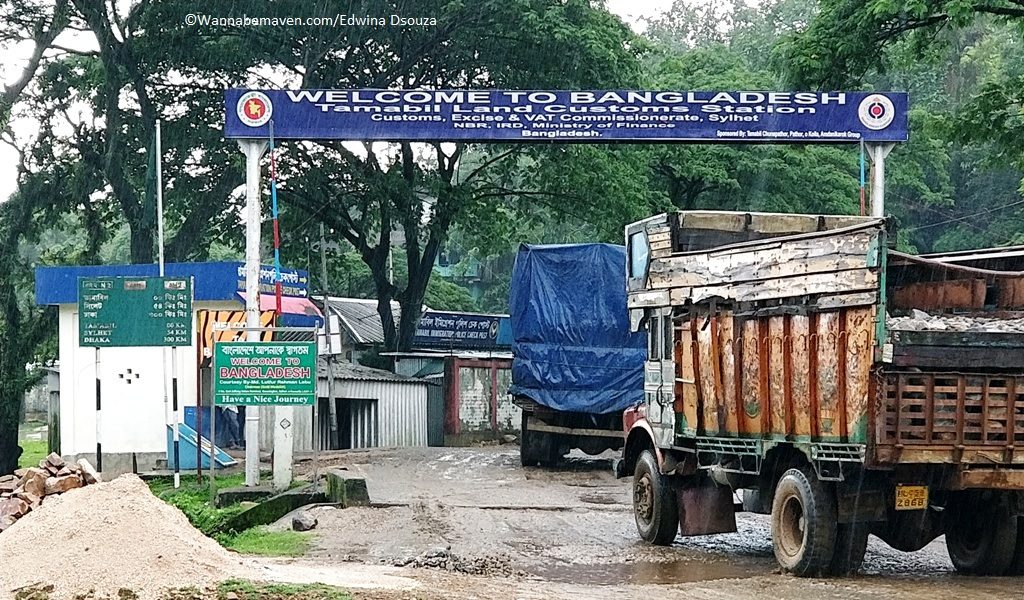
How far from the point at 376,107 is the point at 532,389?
23.3 ft

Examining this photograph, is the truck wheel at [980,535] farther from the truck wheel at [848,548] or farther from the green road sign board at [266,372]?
the green road sign board at [266,372]

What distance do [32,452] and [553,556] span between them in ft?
107

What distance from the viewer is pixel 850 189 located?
35.5m

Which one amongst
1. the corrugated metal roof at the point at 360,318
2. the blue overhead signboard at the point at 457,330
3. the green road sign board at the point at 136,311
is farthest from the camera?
the blue overhead signboard at the point at 457,330

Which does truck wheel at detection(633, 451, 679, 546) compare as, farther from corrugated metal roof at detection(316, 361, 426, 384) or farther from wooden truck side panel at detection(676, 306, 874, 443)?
corrugated metal roof at detection(316, 361, 426, 384)

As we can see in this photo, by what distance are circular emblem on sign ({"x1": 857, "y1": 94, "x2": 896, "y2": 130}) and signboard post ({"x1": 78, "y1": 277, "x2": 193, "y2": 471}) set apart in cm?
932

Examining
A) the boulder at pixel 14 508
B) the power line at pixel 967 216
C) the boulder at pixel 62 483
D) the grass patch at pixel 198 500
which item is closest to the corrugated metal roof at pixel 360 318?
the power line at pixel 967 216

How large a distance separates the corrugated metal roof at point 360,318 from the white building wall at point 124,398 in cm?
1275

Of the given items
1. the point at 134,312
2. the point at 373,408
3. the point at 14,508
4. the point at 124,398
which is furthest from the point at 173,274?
the point at 14,508

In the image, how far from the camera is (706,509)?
12750 millimetres

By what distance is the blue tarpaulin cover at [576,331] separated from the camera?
2150 centimetres

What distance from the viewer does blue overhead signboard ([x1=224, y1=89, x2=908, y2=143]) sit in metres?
17.1

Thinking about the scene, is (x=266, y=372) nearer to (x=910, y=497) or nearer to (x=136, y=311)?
(x=136, y=311)

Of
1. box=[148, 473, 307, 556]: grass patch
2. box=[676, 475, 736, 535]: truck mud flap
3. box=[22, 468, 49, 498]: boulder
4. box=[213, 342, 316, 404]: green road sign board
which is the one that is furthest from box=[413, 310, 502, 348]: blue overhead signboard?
box=[676, 475, 736, 535]: truck mud flap
